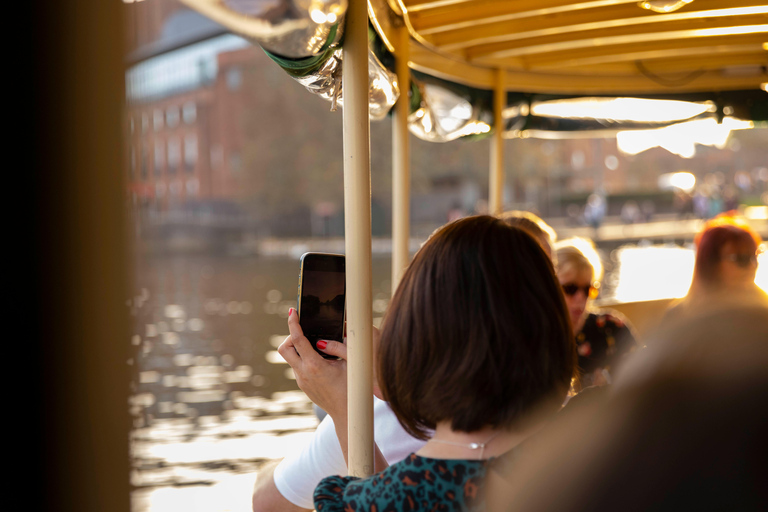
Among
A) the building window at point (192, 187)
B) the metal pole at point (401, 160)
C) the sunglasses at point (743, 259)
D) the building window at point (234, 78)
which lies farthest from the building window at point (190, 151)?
the sunglasses at point (743, 259)

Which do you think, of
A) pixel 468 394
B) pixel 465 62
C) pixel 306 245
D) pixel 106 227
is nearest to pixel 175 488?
pixel 465 62

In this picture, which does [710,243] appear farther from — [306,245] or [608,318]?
[306,245]

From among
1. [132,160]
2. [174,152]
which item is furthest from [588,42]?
[174,152]

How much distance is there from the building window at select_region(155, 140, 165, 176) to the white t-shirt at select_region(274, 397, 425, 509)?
42.6m

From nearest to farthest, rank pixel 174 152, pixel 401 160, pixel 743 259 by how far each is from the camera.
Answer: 1. pixel 743 259
2. pixel 401 160
3. pixel 174 152

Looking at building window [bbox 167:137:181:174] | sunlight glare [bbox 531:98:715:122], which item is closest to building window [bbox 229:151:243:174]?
building window [bbox 167:137:181:174]

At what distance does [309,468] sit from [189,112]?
138ft

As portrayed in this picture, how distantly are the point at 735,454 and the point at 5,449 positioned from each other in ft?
2.40

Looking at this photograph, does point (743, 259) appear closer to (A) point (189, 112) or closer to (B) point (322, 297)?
(B) point (322, 297)

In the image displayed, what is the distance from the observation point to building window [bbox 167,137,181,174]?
42.0m

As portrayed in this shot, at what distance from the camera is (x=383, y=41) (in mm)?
2637

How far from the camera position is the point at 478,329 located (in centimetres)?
116

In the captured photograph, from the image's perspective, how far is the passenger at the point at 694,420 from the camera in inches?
30.9

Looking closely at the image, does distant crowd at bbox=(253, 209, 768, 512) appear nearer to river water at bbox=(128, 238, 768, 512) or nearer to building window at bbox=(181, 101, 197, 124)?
river water at bbox=(128, 238, 768, 512)
